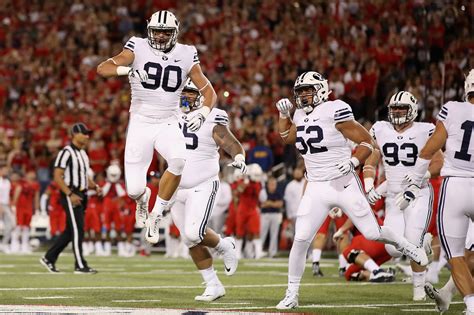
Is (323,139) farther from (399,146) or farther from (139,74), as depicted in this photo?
(139,74)

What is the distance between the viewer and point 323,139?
30.3ft

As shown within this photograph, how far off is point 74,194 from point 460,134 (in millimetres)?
6545

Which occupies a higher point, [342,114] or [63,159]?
[342,114]

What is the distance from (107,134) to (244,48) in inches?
145

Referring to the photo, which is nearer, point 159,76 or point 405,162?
point 159,76

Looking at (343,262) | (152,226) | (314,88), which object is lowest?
(343,262)

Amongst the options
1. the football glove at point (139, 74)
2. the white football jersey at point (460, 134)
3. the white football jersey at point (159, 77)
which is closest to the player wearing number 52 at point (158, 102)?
the white football jersey at point (159, 77)

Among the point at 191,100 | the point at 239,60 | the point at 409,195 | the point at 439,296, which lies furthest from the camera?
the point at 239,60

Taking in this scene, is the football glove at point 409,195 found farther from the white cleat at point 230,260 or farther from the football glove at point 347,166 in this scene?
the white cleat at point 230,260

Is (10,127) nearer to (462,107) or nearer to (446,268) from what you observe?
(446,268)

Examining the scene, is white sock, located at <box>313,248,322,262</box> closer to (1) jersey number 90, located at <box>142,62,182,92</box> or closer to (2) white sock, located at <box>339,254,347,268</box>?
(2) white sock, located at <box>339,254,347,268</box>

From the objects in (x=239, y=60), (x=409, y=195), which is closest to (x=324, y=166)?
(x=409, y=195)

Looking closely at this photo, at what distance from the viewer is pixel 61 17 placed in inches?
1039

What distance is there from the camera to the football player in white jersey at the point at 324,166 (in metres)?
9.12
